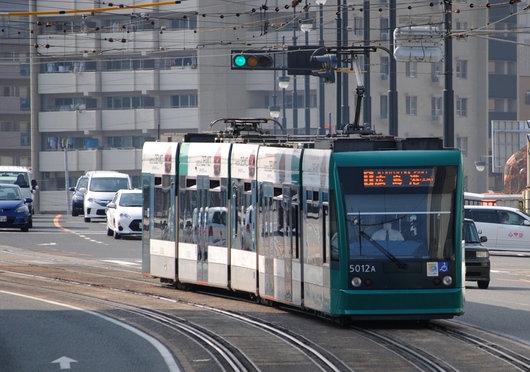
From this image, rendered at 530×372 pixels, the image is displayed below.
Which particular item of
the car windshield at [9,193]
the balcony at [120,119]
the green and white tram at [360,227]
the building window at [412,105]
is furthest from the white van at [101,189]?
the building window at [412,105]

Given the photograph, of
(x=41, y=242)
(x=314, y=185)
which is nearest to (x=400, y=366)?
(x=314, y=185)

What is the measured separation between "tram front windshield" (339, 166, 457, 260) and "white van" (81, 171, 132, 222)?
1356 inches

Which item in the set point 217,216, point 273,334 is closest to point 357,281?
point 273,334

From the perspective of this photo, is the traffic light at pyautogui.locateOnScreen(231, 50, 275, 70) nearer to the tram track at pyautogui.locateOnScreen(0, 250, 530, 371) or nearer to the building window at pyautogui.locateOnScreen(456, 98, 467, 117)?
the tram track at pyautogui.locateOnScreen(0, 250, 530, 371)

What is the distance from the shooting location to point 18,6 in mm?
98562

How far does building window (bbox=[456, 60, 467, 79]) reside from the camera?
99.0 metres

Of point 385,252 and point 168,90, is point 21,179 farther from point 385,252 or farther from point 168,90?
point 168,90

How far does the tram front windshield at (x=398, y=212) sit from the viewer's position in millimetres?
17578

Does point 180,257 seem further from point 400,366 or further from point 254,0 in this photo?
point 254,0

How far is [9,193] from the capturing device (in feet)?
142

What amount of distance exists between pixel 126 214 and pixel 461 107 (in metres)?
60.9

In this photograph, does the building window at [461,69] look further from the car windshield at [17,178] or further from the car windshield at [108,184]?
the car windshield at [108,184]

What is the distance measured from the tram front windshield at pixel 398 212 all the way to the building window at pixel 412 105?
259 ft

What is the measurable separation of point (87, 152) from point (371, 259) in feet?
262
